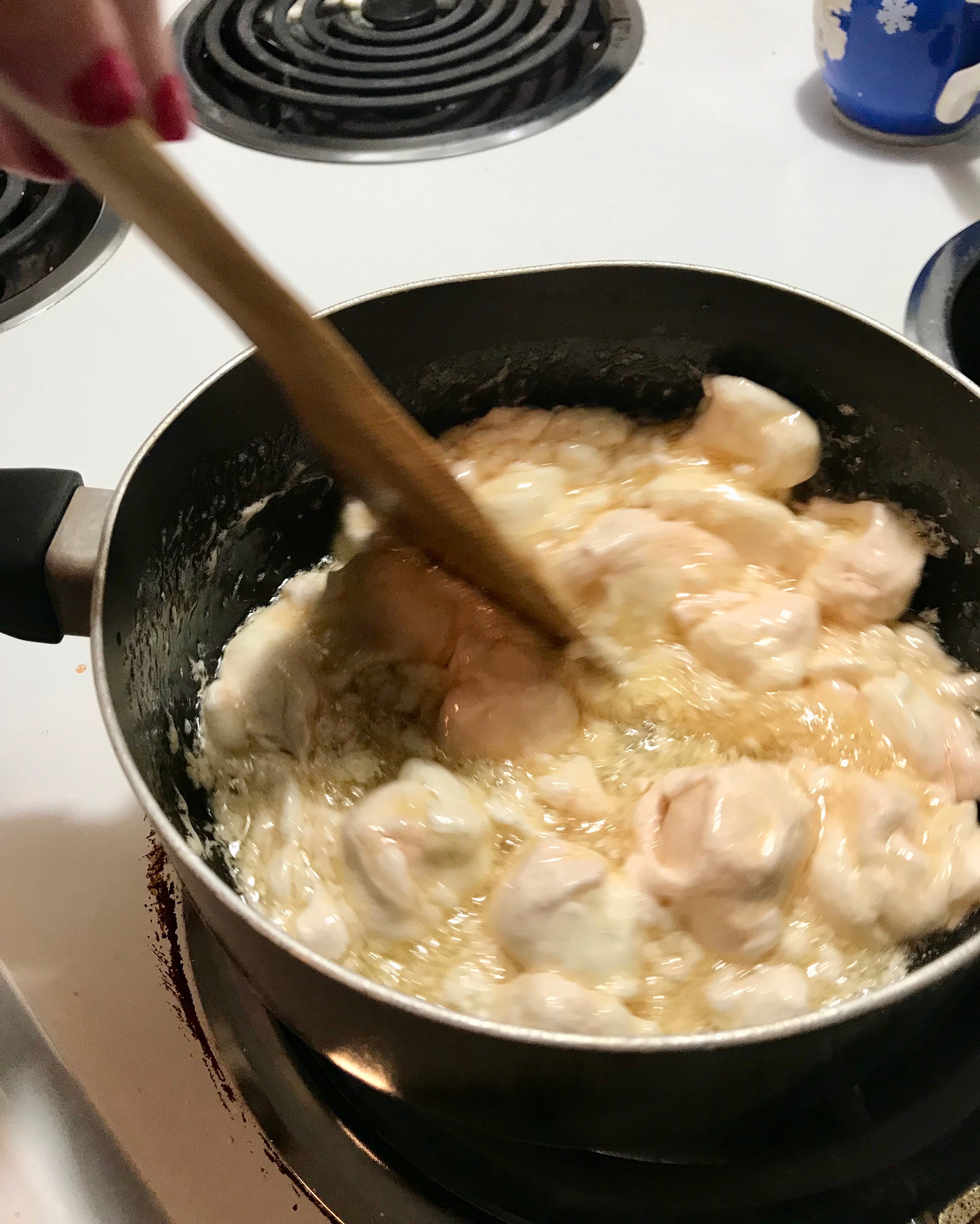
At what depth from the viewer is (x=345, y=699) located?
792 millimetres

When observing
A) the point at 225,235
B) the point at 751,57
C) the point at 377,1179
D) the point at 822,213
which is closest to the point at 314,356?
the point at 225,235

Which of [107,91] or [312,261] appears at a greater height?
[107,91]

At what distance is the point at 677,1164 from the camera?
576mm

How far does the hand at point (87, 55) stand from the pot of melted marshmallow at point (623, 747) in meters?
0.40

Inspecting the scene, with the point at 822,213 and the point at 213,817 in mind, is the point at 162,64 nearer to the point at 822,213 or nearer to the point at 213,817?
the point at 213,817

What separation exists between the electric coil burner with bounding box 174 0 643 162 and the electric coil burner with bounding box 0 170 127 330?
19 centimetres

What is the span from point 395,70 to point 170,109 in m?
0.78

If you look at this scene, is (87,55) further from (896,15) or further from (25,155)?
(896,15)

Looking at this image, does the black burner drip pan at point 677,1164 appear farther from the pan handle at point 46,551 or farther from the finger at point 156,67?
the finger at point 156,67

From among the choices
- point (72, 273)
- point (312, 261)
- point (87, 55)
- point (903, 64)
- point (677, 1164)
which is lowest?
point (677, 1164)

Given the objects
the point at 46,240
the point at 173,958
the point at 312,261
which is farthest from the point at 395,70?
the point at 173,958

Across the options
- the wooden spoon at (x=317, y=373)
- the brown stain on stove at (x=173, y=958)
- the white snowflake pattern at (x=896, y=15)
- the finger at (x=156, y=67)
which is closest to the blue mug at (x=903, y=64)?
the white snowflake pattern at (x=896, y=15)

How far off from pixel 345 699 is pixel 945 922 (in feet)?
1.52

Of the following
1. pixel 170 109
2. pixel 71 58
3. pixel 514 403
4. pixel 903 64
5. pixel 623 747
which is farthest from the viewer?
pixel 903 64
